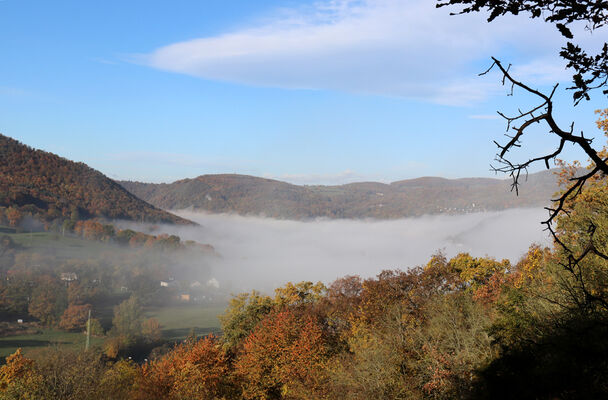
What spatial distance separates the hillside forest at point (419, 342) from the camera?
8.01m

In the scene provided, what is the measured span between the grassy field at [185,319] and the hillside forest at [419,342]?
4483 centimetres

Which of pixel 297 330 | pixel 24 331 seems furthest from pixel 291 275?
pixel 297 330

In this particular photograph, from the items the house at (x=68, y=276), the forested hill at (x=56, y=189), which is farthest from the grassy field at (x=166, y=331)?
the forested hill at (x=56, y=189)

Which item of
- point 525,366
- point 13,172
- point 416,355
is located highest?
point 13,172

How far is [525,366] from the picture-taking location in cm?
945

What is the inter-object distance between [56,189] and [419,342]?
545 feet

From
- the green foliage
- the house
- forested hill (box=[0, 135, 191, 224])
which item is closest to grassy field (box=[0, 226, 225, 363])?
the green foliage

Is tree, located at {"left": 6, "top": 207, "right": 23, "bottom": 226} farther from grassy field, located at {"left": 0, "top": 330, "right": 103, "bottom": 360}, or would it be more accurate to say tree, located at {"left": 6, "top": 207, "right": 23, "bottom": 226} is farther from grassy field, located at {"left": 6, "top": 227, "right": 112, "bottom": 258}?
grassy field, located at {"left": 0, "top": 330, "right": 103, "bottom": 360}

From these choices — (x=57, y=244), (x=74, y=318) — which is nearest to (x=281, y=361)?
(x=74, y=318)

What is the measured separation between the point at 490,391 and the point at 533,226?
159523mm

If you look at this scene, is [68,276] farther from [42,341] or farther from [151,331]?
[42,341]

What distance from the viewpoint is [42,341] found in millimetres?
67688

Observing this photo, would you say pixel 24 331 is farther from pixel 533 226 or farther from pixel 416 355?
pixel 533 226

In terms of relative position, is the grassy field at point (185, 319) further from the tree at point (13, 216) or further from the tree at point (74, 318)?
the tree at point (13, 216)
